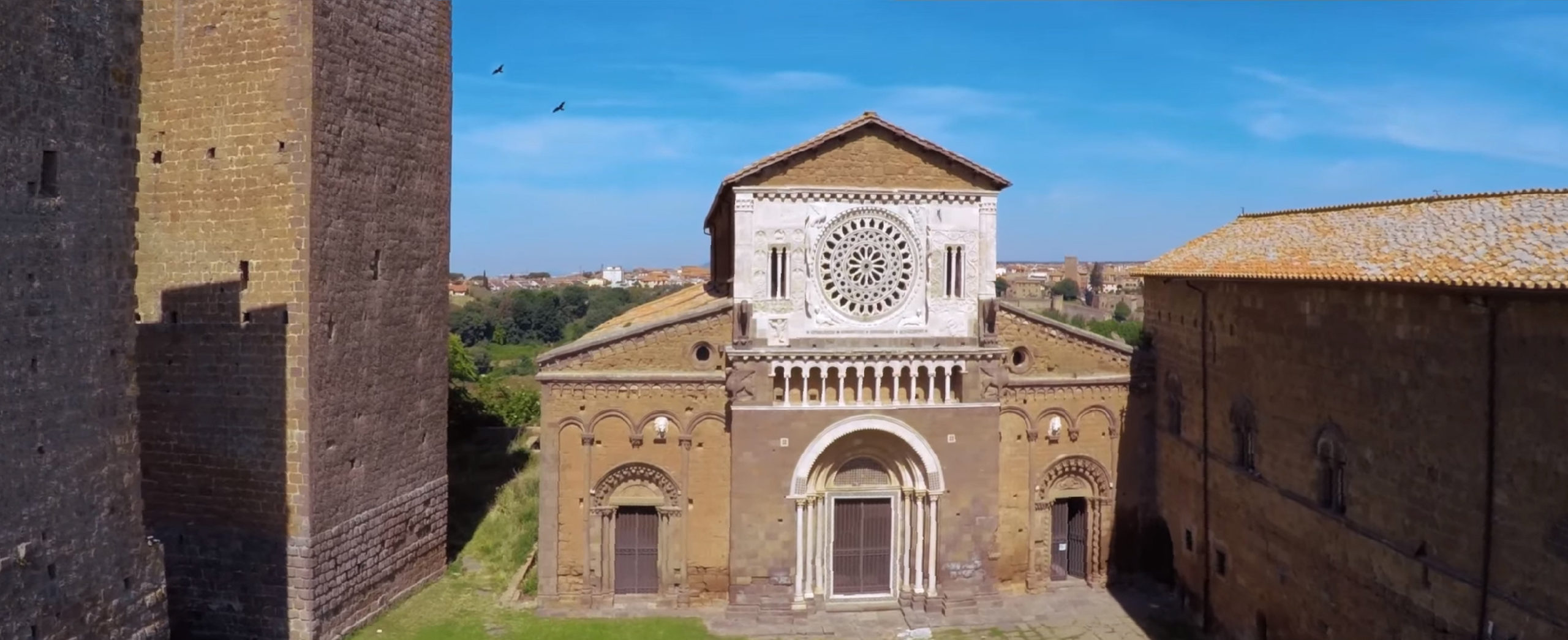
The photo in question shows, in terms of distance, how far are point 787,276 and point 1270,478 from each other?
8.77 metres

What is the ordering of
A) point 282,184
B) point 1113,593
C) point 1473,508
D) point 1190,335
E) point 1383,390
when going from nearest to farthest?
point 1473,508 → point 1383,390 → point 282,184 → point 1190,335 → point 1113,593

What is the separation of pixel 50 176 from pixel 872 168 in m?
12.8

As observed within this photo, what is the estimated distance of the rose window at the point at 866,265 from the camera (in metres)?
18.7

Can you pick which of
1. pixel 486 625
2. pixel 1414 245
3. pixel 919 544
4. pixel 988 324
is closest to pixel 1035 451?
pixel 988 324

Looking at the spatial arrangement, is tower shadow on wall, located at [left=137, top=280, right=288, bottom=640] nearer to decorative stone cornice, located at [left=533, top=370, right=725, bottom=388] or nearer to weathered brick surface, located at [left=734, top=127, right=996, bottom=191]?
decorative stone cornice, located at [left=533, top=370, right=725, bottom=388]

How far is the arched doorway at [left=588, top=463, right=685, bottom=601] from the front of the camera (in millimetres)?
18656

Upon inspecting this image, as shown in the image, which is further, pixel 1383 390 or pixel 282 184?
pixel 282 184

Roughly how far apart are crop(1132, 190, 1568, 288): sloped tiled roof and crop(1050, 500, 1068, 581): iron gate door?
5.16 metres

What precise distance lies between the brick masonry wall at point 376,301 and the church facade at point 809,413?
2.37 meters

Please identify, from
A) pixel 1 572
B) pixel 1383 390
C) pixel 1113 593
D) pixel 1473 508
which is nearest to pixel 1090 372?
pixel 1113 593

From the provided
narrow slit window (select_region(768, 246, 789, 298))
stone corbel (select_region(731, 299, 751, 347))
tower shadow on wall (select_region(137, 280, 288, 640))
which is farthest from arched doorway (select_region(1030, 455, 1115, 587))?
tower shadow on wall (select_region(137, 280, 288, 640))

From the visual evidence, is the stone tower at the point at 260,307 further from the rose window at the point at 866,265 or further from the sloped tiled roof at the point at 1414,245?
the sloped tiled roof at the point at 1414,245

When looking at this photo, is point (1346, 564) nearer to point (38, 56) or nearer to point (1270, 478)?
point (1270, 478)

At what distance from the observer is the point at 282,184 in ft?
49.0
